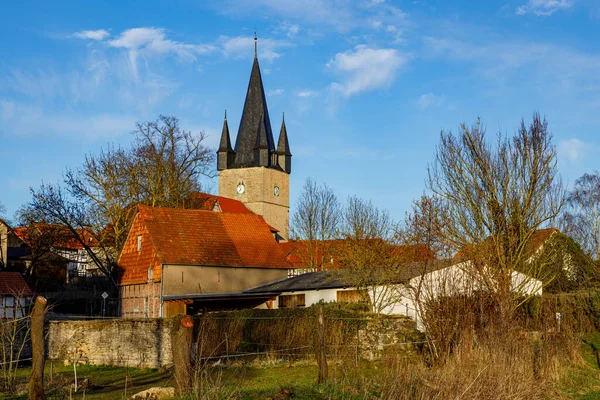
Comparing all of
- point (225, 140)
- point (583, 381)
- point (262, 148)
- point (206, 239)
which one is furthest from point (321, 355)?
point (225, 140)

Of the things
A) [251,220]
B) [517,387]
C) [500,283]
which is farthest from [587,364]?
[251,220]

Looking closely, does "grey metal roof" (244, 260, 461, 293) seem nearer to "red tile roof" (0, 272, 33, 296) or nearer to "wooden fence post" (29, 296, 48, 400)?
"red tile roof" (0, 272, 33, 296)

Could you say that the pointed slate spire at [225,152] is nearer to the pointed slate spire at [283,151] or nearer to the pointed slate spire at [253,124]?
the pointed slate spire at [253,124]

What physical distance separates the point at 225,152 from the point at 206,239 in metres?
55.4

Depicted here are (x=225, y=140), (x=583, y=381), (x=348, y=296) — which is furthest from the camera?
(x=225, y=140)

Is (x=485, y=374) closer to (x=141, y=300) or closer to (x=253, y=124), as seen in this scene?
(x=141, y=300)

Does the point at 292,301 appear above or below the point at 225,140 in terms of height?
below

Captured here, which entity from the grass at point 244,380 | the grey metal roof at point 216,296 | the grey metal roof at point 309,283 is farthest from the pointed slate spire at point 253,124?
the grass at point 244,380

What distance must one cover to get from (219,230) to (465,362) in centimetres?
2851

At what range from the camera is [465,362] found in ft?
40.4

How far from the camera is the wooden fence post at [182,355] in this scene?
38.3ft

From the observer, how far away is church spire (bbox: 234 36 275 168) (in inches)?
3423

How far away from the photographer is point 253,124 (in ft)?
290

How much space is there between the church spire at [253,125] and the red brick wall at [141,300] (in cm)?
4998
